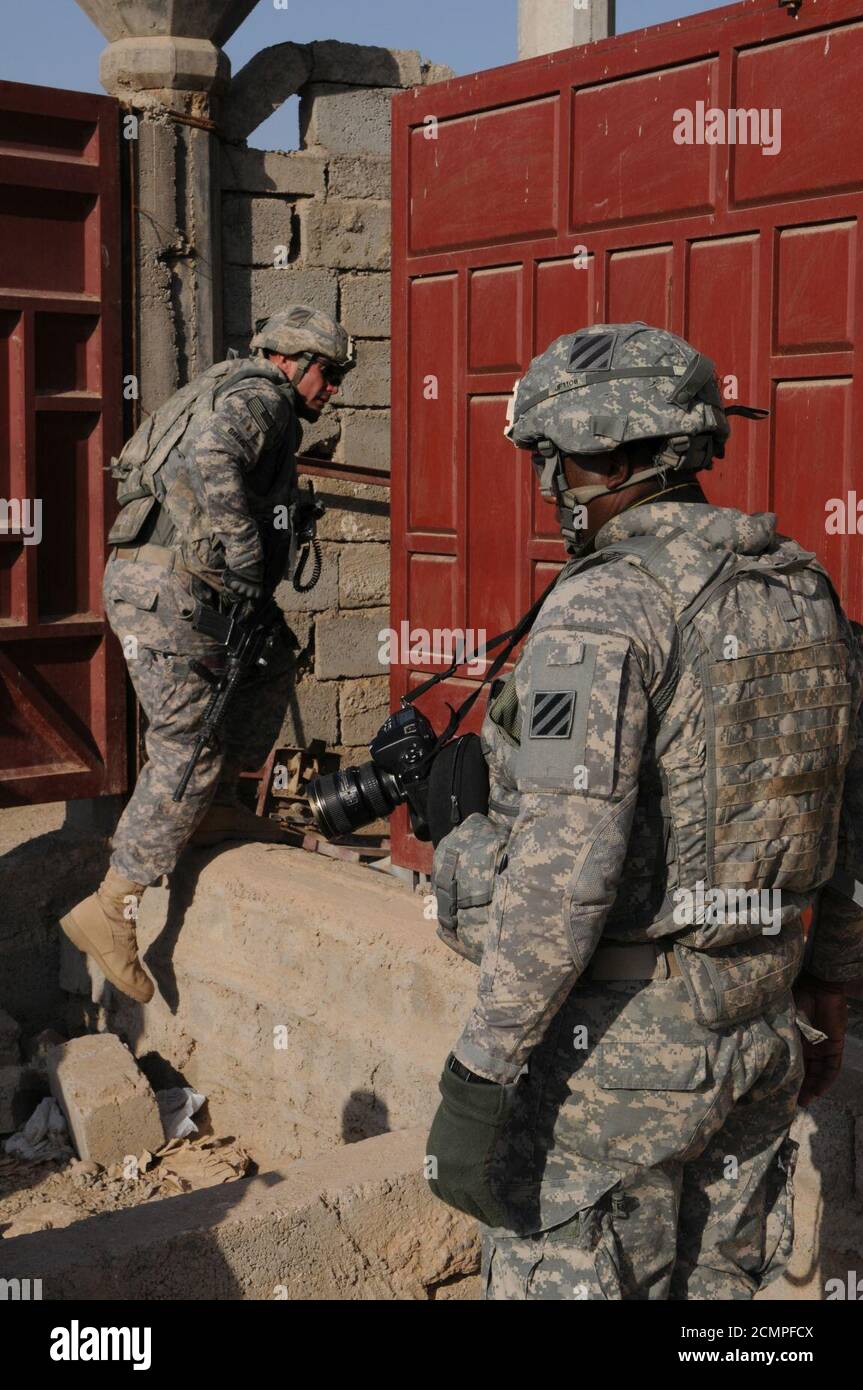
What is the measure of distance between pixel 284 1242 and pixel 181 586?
2.55 meters

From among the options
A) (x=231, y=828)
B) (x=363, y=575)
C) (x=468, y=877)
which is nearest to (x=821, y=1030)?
(x=468, y=877)

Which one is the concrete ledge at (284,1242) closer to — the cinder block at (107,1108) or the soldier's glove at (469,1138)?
the soldier's glove at (469,1138)

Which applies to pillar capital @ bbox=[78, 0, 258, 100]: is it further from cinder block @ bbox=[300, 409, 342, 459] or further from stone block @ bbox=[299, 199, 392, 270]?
cinder block @ bbox=[300, 409, 342, 459]

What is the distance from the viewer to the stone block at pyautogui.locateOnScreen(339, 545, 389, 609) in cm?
676

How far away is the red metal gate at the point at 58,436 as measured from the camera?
555cm

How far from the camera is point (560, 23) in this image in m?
5.96

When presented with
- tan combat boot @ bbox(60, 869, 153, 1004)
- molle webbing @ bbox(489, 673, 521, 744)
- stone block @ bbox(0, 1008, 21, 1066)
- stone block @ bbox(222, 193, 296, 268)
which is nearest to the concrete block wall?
stone block @ bbox(222, 193, 296, 268)

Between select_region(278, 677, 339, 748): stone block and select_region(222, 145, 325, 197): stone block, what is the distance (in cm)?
208

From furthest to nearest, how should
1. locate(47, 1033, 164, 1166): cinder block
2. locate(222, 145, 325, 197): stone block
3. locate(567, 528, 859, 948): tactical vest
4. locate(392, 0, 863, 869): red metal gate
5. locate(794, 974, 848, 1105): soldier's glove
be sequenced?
locate(222, 145, 325, 197): stone block
locate(47, 1033, 164, 1166): cinder block
locate(392, 0, 863, 869): red metal gate
locate(794, 974, 848, 1105): soldier's glove
locate(567, 528, 859, 948): tactical vest

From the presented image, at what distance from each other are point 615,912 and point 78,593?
3937 mm

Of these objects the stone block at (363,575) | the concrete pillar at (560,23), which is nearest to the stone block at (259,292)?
the stone block at (363,575)

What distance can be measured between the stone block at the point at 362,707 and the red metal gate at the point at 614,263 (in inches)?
50.0

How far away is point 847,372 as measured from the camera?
3.97 m
